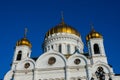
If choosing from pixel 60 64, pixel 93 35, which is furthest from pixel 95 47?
pixel 60 64

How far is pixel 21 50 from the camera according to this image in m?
27.2

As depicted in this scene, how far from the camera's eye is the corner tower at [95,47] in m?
24.5

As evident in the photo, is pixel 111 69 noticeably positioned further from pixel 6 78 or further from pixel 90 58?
pixel 6 78

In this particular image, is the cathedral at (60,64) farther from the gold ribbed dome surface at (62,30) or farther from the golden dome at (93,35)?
the gold ribbed dome surface at (62,30)

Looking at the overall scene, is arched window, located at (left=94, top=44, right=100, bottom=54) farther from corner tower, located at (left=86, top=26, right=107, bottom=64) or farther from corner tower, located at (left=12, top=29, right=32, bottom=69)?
corner tower, located at (left=12, top=29, right=32, bottom=69)

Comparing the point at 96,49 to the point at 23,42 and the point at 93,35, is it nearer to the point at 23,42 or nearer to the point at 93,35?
the point at 93,35

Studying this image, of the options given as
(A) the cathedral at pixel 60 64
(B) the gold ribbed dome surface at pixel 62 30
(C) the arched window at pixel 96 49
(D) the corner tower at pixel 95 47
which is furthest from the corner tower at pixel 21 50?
(C) the arched window at pixel 96 49

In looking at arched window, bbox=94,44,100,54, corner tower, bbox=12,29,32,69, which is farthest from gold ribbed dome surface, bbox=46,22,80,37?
arched window, bbox=94,44,100,54

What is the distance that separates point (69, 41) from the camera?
98.2 ft

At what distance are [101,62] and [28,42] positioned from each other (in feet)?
35.7

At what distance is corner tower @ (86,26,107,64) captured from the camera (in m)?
24.5

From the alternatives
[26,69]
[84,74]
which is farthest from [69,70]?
[26,69]

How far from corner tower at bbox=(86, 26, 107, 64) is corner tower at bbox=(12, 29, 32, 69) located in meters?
8.47

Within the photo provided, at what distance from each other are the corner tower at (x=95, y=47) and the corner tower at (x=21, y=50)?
847 centimetres
